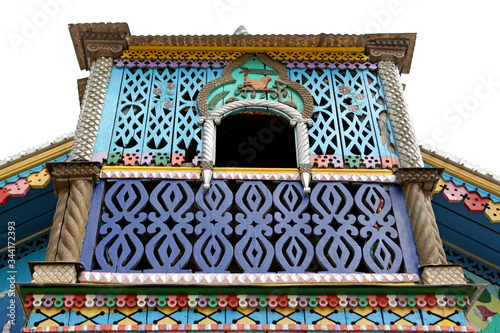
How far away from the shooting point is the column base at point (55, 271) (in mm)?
5871

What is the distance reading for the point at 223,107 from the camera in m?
7.67

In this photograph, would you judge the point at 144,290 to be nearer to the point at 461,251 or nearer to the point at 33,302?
the point at 33,302

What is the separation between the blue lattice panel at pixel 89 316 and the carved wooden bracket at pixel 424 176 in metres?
3.38

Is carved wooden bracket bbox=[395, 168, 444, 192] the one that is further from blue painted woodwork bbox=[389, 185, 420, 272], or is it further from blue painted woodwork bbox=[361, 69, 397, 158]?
blue painted woodwork bbox=[361, 69, 397, 158]

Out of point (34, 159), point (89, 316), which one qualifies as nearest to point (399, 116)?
point (89, 316)

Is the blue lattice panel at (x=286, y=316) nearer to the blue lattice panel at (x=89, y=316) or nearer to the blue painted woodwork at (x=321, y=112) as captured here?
the blue lattice panel at (x=89, y=316)

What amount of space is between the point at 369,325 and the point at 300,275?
795mm

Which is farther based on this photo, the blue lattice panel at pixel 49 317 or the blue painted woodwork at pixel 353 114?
the blue painted woodwork at pixel 353 114

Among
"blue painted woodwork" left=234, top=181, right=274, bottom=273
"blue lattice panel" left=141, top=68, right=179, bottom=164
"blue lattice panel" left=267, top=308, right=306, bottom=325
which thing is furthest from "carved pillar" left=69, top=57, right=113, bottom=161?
"blue lattice panel" left=267, top=308, right=306, bottom=325

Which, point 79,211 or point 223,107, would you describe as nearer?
point 79,211

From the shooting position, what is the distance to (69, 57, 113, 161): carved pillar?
7.09 metres

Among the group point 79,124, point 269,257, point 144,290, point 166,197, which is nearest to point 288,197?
point 269,257

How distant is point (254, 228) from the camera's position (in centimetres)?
649

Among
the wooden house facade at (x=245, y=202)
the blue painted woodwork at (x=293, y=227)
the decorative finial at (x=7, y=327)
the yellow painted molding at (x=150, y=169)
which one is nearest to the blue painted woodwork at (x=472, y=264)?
the wooden house facade at (x=245, y=202)
